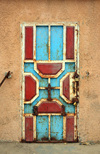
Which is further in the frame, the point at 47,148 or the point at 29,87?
the point at 29,87

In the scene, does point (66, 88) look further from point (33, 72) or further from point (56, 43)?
point (56, 43)

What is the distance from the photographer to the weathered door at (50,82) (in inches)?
108

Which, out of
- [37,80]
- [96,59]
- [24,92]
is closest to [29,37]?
[37,80]

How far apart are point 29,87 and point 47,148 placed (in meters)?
1.14

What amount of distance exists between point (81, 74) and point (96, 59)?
39 centimetres

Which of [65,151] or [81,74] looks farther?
[81,74]

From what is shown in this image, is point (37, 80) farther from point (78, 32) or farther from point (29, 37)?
point (78, 32)

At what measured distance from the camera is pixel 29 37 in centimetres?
273

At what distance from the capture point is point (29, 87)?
2.76 m

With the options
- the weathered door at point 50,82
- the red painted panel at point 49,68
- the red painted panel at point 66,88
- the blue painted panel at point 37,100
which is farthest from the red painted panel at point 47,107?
the red painted panel at point 49,68

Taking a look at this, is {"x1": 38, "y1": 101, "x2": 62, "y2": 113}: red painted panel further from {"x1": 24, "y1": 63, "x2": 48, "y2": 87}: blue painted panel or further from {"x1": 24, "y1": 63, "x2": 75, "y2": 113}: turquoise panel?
{"x1": 24, "y1": 63, "x2": 48, "y2": 87}: blue painted panel

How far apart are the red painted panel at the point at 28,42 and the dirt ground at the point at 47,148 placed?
1.64m

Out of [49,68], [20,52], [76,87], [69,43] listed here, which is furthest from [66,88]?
[20,52]

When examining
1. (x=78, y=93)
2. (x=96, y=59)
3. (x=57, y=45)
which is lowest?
(x=78, y=93)
